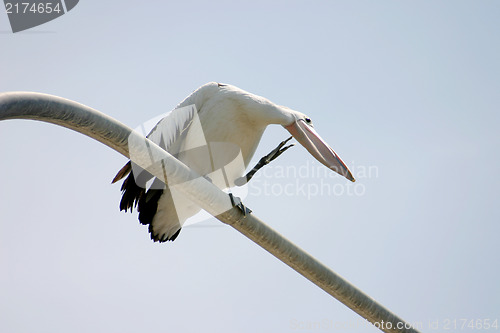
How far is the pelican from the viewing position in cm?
450

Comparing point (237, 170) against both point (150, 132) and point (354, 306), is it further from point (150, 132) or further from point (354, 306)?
point (354, 306)

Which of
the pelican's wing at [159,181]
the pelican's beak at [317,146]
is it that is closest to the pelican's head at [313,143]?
the pelican's beak at [317,146]

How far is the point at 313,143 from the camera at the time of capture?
4441mm

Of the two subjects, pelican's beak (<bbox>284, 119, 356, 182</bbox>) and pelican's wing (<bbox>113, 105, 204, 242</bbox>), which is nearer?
pelican's beak (<bbox>284, 119, 356, 182</bbox>)

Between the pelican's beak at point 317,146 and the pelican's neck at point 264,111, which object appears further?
the pelican's neck at point 264,111

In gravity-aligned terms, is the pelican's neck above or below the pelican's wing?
above

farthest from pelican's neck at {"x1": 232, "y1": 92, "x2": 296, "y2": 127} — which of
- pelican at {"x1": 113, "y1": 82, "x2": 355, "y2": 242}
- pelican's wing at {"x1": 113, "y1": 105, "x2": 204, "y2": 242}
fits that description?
pelican's wing at {"x1": 113, "y1": 105, "x2": 204, "y2": 242}

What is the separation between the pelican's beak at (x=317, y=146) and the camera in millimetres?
4270

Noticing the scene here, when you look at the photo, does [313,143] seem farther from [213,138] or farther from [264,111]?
[213,138]

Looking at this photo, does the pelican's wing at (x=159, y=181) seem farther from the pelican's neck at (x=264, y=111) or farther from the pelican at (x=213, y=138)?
the pelican's neck at (x=264, y=111)

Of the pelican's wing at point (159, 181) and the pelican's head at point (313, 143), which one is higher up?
the pelican's head at point (313, 143)

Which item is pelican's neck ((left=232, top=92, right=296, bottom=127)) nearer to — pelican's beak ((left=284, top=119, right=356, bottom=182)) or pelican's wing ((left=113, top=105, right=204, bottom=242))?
pelican's beak ((left=284, top=119, right=356, bottom=182))

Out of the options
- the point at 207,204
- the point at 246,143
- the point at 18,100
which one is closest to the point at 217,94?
the point at 246,143

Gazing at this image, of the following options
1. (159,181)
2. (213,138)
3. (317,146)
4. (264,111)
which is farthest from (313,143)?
(159,181)
